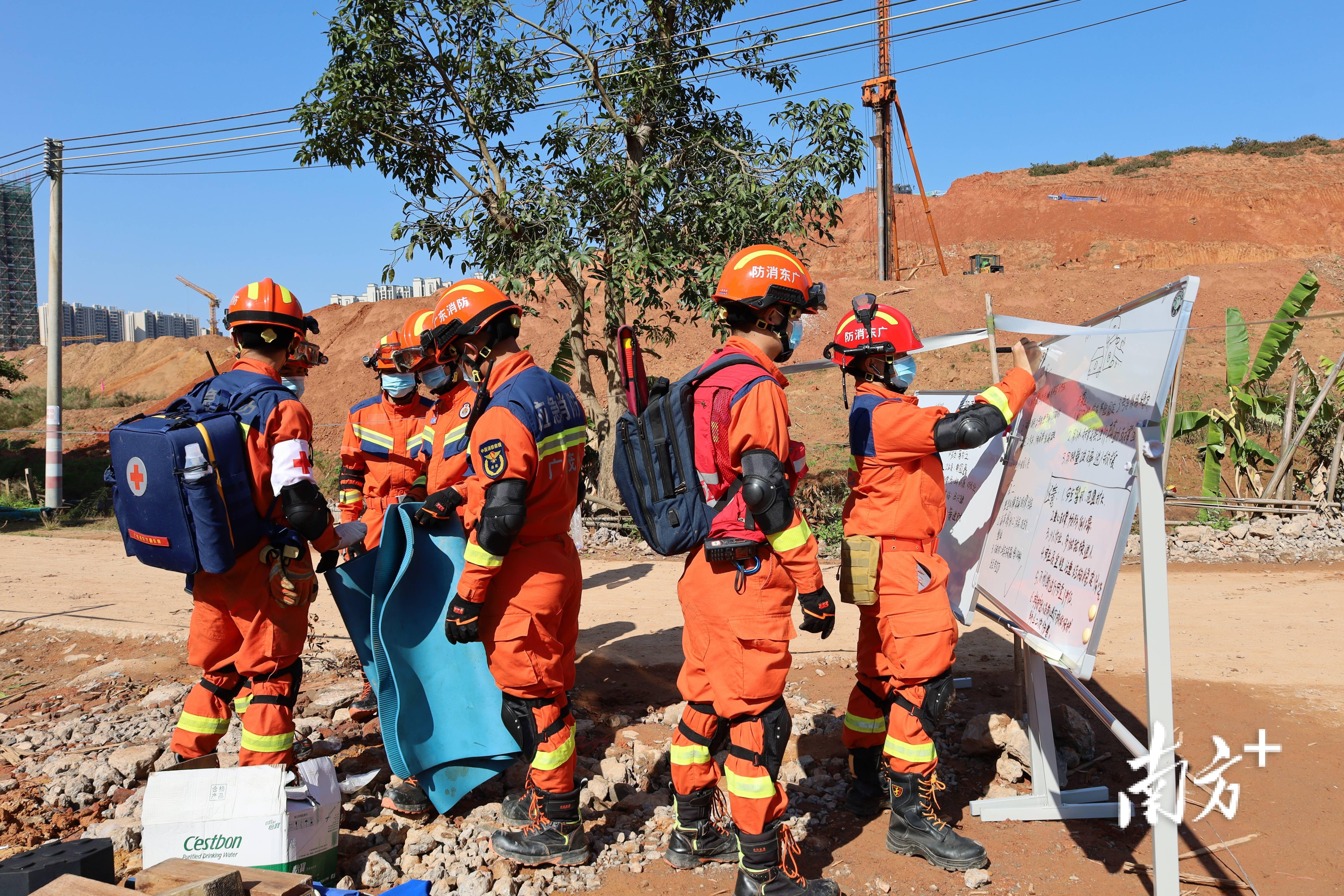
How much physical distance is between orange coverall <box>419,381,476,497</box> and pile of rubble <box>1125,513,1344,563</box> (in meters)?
7.97

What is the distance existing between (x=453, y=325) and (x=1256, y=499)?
10.3 meters

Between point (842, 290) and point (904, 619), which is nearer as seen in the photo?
point (904, 619)

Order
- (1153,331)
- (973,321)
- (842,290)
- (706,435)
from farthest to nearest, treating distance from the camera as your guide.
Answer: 1. (842,290)
2. (973,321)
3. (706,435)
4. (1153,331)

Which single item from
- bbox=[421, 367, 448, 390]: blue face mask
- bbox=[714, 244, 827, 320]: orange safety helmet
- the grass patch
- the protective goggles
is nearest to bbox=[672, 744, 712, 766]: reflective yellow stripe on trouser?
bbox=[714, 244, 827, 320]: orange safety helmet

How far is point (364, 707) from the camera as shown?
555cm

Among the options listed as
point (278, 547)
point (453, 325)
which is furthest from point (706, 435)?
point (278, 547)

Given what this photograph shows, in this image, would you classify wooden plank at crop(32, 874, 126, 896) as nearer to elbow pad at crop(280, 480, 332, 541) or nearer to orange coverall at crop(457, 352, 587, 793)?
elbow pad at crop(280, 480, 332, 541)

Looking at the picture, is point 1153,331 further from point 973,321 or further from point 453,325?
point 973,321

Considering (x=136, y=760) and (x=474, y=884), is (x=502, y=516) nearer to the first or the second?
(x=474, y=884)

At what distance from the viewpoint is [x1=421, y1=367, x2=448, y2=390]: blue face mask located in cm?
512

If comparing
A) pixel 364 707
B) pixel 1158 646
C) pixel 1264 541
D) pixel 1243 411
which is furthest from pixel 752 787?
pixel 1243 411

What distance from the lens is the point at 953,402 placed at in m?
5.23

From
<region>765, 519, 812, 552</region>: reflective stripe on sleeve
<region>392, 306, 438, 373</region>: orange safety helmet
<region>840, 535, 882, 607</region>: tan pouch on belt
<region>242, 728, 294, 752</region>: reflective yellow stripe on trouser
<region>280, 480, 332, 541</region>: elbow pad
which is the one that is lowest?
<region>242, 728, 294, 752</region>: reflective yellow stripe on trouser

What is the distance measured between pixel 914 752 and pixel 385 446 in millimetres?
3795
